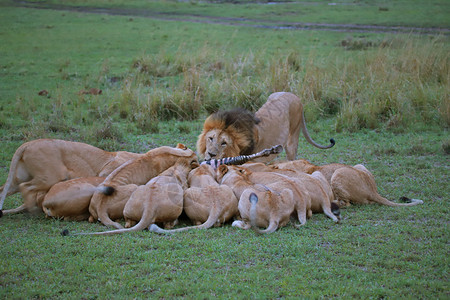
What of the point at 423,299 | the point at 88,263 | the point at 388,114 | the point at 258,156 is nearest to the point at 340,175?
the point at 258,156

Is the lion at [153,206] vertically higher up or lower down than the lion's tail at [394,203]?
higher up

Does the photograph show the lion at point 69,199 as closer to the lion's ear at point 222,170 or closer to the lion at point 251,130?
the lion's ear at point 222,170

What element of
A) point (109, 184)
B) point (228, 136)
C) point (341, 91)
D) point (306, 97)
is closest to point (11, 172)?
point (109, 184)

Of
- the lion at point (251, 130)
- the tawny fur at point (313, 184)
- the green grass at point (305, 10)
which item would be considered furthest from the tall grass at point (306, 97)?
the green grass at point (305, 10)

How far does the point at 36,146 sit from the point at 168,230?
5.87ft

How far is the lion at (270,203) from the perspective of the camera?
516 cm

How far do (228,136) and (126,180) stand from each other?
176 centimetres

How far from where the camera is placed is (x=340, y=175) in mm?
6094

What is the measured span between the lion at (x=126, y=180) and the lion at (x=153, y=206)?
16 cm

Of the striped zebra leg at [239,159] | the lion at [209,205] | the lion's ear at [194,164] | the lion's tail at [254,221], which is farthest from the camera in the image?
the striped zebra leg at [239,159]

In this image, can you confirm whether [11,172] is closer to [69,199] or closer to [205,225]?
[69,199]

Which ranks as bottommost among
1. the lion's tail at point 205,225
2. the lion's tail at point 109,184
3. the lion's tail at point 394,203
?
the lion's tail at point 394,203

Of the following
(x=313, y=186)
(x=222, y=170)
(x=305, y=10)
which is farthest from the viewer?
(x=305, y=10)

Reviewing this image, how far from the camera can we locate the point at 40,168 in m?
5.59
